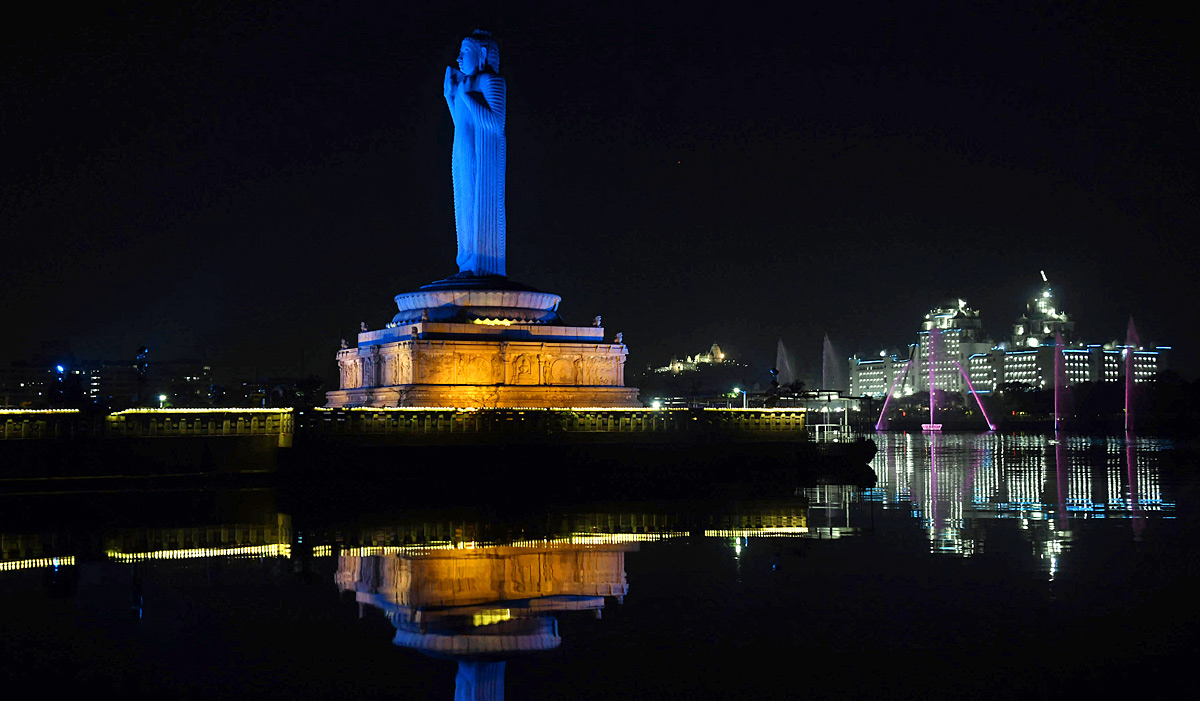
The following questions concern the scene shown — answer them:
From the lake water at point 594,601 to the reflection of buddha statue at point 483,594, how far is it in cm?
5

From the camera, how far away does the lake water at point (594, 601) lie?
13906mm

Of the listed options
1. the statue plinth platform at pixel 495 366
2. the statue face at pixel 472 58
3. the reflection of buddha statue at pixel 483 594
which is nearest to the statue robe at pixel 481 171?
the statue face at pixel 472 58

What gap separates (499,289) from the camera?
53.0 meters

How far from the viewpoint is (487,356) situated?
50.5m

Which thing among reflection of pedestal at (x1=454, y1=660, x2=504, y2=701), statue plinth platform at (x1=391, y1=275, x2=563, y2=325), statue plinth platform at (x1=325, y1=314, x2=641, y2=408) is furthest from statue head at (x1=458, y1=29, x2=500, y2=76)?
reflection of pedestal at (x1=454, y1=660, x2=504, y2=701)

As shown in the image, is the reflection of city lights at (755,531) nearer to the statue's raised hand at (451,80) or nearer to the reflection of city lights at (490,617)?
the reflection of city lights at (490,617)

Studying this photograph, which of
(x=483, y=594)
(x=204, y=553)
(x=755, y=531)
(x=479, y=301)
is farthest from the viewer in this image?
(x=479, y=301)

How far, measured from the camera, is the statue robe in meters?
53.8

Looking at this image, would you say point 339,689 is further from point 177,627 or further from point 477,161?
point 477,161

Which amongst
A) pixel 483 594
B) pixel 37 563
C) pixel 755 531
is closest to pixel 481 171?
pixel 755 531

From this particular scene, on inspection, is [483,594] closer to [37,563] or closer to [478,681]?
[478,681]

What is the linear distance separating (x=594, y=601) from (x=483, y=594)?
4.95 feet

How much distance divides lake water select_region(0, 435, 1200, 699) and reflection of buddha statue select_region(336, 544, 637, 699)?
50mm

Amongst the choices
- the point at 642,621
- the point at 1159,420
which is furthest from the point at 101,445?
the point at 1159,420
